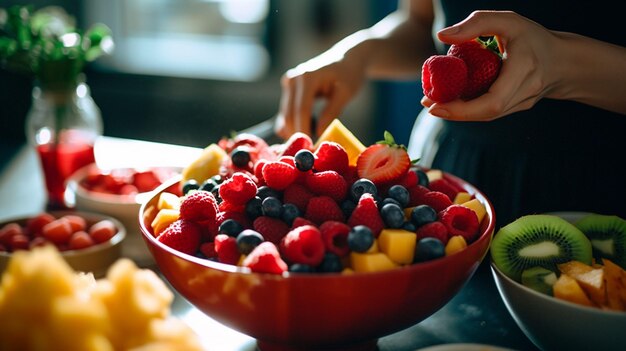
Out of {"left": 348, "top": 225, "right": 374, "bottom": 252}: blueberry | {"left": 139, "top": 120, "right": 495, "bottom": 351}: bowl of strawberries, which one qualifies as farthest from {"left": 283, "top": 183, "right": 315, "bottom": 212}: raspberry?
{"left": 348, "top": 225, "right": 374, "bottom": 252}: blueberry

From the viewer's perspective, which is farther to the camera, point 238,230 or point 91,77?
point 91,77

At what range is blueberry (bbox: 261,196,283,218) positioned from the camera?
72 centimetres

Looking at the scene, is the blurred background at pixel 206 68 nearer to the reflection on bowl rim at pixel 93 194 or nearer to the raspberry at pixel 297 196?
the reflection on bowl rim at pixel 93 194

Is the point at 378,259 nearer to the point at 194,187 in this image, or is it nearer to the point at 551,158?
the point at 194,187

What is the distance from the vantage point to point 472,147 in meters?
1.19

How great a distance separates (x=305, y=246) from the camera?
0.66m

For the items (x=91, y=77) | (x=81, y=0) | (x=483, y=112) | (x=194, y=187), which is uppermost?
(x=483, y=112)

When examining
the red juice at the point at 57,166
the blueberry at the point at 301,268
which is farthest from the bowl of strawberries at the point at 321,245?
the red juice at the point at 57,166

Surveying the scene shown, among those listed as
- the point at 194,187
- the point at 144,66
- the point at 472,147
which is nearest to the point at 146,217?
the point at 194,187

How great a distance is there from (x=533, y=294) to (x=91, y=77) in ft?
10.9

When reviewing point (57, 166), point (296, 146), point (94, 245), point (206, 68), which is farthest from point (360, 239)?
point (206, 68)

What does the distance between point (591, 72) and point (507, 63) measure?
173 millimetres

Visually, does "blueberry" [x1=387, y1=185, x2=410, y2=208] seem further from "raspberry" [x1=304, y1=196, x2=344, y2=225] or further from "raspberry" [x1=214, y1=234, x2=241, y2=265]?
"raspberry" [x1=214, y1=234, x2=241, y2=265]

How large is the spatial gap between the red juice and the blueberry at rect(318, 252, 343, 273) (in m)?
0.90
